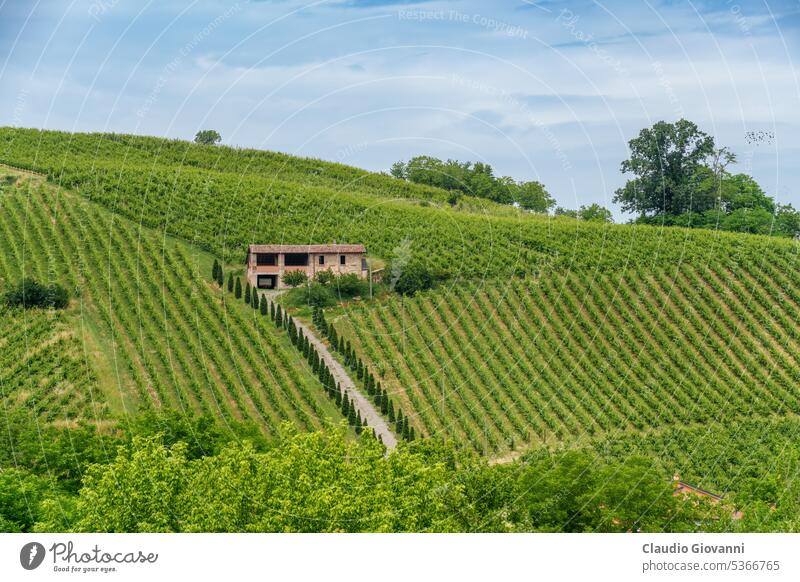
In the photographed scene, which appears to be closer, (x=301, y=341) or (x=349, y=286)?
(x=301, y=341)

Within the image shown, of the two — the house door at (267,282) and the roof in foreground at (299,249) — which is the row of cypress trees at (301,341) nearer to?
the house door at (267,282)

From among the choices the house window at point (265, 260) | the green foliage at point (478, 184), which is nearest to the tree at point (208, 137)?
the green foliage at point (478, 184)

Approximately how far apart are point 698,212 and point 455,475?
51486 millimetres

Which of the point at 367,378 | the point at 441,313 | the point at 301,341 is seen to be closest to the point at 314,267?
the point at 441,313

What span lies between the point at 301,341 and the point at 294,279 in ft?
18.9

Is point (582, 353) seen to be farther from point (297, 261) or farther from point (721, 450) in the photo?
point (297, 261)

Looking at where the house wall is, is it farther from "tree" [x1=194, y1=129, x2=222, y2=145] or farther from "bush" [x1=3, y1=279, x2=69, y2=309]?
"tree" [x1=194, y1=129, x2=222, y2=145]

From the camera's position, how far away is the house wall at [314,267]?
2000 inches

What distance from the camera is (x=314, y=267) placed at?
51.1 m

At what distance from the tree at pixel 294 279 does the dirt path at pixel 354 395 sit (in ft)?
A: 10.5

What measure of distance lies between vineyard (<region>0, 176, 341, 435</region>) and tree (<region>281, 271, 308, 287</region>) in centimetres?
249

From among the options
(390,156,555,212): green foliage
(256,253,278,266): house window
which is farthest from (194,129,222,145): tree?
(256,253,278,266): house window

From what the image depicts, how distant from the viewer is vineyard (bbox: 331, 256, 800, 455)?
44344 millimetres

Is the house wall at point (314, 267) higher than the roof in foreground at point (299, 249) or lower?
lower
